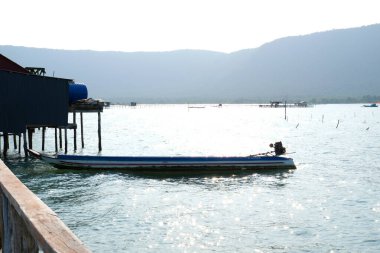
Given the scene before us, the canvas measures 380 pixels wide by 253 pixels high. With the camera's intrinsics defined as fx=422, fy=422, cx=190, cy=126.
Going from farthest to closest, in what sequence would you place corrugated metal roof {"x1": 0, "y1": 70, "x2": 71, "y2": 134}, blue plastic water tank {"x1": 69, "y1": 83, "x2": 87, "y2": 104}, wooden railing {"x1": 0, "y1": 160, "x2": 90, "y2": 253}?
blue plastic water tank {"x1": 69, "y1": 83, "x2": 87, "y2": 104}
corrugated metal roof {"x1": 0, "y1": 70, "x2": 71, "y2": 134}
wooden railing {"x1": 0, "y1": 160, "x2": 90, "y2": 253}

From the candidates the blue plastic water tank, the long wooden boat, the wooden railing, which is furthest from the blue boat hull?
the wooden railing

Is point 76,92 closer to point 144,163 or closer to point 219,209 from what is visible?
point 144,163

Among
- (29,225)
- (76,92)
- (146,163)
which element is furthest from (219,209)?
(76,92)

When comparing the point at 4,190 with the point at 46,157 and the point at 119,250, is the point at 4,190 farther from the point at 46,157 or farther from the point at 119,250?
the point at 46,157

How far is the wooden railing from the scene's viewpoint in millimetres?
2887

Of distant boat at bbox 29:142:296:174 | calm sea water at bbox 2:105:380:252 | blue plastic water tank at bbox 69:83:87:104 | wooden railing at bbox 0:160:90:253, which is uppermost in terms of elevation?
blue plastic water tank at bbox 69:83:87:104

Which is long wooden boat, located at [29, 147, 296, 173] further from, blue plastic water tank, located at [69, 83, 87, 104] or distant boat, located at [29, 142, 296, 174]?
blue plastic water tank, located at [69, 83, 87, 104]

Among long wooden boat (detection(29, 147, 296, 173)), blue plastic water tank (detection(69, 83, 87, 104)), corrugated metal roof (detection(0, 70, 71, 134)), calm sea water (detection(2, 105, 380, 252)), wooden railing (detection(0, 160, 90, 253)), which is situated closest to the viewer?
wooden railing (detection(0, 160, 90, 253))

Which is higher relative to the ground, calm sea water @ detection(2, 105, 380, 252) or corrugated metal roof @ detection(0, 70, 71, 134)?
corrugated metal roof @ detection(0, 70, 71, 134)

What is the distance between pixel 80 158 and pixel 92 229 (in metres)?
15.5

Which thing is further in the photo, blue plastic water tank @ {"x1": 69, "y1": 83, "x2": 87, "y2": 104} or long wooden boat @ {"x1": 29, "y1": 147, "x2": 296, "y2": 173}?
blue plastic water tank @ {"x1": 69, "y1": 83, "x2": 87, "y2": 104}

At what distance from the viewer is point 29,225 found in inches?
132

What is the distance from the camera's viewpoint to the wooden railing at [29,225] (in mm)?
2887

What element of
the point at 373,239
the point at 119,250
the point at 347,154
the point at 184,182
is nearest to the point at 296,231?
the point at 373,239
